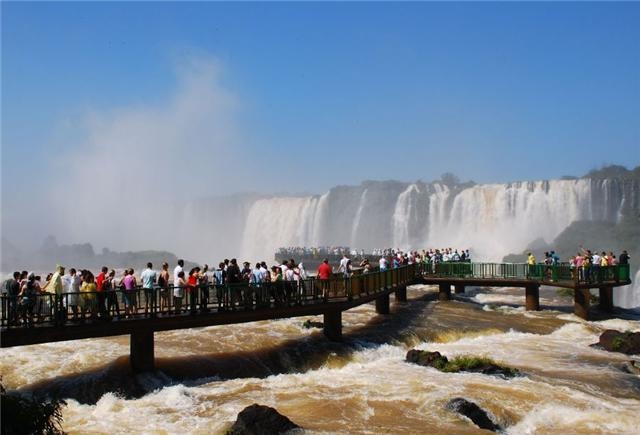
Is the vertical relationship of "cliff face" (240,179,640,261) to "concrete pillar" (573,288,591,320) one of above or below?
above

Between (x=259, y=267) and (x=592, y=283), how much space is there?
57.2ft

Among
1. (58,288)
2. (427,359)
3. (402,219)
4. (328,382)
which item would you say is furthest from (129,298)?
(402,219)

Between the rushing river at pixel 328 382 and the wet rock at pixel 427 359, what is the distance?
0.30 meters

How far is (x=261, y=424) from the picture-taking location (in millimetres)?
12109

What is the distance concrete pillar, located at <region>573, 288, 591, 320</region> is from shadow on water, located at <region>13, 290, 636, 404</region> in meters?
1.74

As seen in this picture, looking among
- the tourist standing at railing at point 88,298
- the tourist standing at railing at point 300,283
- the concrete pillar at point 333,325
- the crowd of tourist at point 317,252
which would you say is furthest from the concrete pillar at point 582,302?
the crowd of tourist at point 317,252

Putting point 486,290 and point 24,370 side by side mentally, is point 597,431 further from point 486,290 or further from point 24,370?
point 486,290

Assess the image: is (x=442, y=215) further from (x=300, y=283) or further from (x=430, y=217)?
(x=300, y=283)

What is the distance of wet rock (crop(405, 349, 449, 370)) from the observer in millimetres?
17859

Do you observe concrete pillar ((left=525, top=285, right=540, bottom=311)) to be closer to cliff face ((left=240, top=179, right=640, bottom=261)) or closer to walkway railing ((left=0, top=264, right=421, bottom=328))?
walkway railing ((left=0, top=264, right=421, bottom=328))

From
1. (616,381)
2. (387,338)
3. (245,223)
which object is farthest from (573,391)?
(245,223)

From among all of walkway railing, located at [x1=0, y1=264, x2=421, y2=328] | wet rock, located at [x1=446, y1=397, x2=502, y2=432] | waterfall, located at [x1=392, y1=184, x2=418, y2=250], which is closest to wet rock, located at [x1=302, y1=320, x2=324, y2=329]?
walkway railing, located at [x1=0, y1=264, x2=421, y2=328]

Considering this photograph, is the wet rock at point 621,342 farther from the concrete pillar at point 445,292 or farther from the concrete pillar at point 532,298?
the concrete pillar at point 445,292

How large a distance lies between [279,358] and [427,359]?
427cm
